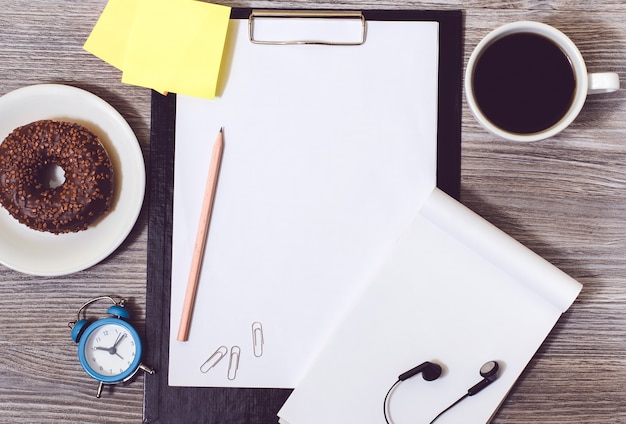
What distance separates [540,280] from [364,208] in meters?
0.20

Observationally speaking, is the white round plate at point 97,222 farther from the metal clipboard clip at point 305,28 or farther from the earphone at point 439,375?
the earphone at point 439,375

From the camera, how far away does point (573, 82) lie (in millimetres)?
632

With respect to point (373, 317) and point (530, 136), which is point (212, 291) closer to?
point (373, 317)

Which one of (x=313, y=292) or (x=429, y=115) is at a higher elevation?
(x=429, y=115)

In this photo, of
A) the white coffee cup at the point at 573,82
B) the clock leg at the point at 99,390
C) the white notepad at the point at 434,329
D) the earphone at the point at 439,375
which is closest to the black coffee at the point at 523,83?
the white coffee cup at the point at 573,82

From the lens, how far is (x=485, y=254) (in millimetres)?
664

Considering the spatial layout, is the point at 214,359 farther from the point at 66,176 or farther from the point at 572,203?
the point at 572,203

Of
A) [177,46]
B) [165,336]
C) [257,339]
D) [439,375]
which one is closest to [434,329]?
[439,375]

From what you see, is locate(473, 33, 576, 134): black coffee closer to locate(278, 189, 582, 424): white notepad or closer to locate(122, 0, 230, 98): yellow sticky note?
locate(278, 189, 582, 424): white notepad

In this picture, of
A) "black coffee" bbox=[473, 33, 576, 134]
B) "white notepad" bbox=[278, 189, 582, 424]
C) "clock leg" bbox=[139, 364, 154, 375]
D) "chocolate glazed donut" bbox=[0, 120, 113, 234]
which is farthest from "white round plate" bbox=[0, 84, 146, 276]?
"black coffee" bbox=[473, 33, 576, 134]

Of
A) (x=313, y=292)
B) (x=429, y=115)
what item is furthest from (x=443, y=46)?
(x=313, y=292)

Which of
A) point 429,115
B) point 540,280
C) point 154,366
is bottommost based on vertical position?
point 154,366

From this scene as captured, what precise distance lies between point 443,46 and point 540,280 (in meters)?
0.27

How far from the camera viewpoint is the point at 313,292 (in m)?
0.70
